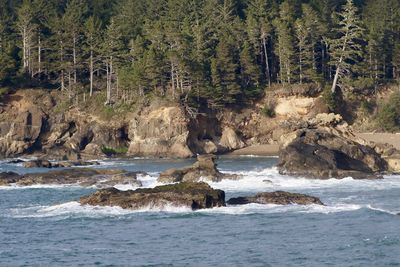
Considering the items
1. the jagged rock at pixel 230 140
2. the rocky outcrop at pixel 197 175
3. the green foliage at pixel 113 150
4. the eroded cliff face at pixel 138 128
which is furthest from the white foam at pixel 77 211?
the jagged rock at pixel 230 140

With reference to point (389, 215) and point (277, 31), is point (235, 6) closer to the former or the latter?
point (277, 31)

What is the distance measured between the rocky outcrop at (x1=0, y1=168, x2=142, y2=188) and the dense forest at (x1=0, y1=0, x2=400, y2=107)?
23.9m

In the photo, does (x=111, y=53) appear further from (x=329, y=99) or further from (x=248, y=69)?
(x=329, y=99)

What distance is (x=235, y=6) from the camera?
98.8 meters

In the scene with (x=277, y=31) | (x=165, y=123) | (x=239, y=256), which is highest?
(x=277, y=31)

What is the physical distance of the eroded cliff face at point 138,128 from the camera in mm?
76688

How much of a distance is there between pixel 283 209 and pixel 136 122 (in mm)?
36841

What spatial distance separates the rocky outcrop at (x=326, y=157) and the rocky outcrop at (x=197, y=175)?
4170 millimetres

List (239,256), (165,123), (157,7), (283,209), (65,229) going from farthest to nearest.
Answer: (157,7), (165,123), (283,209), (65,229), (239,256)

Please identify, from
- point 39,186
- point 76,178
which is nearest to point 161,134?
point 76,178

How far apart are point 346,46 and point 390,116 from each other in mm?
9083

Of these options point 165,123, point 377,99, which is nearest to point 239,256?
point 165,123

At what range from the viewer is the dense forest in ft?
268

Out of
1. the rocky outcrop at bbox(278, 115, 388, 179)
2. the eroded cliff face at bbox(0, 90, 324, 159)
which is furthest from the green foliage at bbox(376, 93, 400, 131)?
the rocky outcrop at bbox(278, 115, 388, 179)
